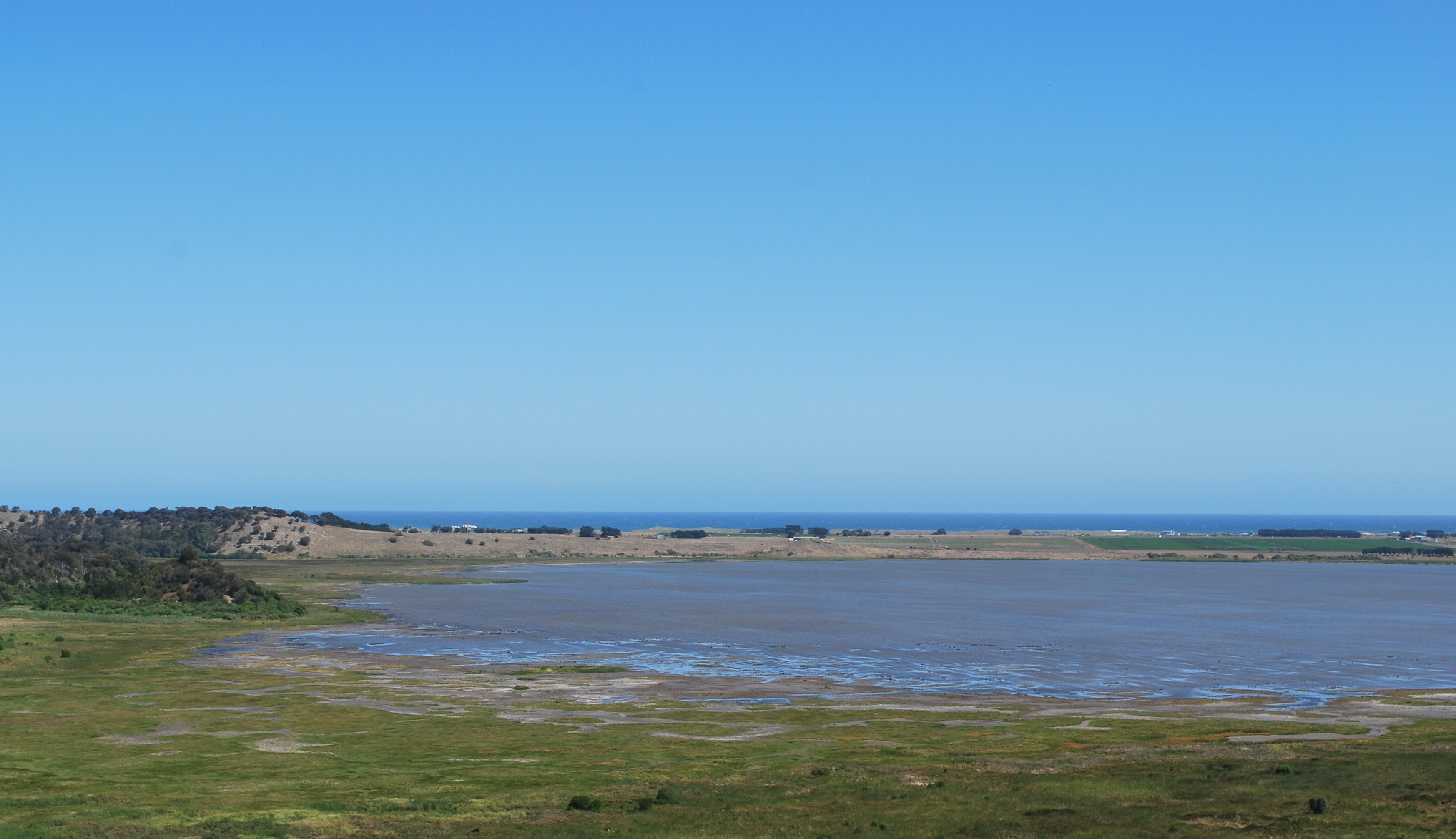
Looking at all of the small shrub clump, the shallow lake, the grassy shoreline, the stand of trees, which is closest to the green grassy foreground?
the grassy shoreline

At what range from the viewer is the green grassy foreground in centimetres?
2938

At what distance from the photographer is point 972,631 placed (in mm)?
89750

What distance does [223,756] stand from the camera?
39062mm

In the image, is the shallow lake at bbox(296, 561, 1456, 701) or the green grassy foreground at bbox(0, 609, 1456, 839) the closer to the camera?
the green grassy foreground at bbox(0, 609, 1456, 839)

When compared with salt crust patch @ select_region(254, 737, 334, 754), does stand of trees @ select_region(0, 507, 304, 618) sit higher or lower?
higher

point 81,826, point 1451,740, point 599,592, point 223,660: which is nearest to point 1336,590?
point 599,592

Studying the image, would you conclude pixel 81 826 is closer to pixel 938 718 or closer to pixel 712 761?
pixel 712 761

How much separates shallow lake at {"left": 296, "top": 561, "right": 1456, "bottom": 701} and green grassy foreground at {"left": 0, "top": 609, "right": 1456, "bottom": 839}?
15.8 metres

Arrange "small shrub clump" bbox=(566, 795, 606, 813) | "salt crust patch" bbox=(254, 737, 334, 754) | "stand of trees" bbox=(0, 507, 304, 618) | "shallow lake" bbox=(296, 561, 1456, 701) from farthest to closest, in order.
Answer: "stand of trees" bbox=(0, 507, 304, 618)
"shallow lake" bbox=(296, 561, 1456, 701)
"salt crust patch" bbox=(254, 737, 334, 754)
"small shrub clump" bbox=(566, 795, 606, 813)

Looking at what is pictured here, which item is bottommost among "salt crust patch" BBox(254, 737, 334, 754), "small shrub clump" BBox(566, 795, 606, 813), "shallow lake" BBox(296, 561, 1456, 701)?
"shallow lake" BBox(296, 561, 1456, 701)

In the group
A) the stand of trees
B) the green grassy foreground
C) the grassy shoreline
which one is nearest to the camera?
the green grassy foreground

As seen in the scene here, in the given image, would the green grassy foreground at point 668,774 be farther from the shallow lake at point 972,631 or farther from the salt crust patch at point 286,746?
the shallow lake at point 972,631

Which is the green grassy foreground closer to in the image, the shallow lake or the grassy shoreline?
the grassy shoreline

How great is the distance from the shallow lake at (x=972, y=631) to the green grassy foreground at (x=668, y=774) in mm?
15812
